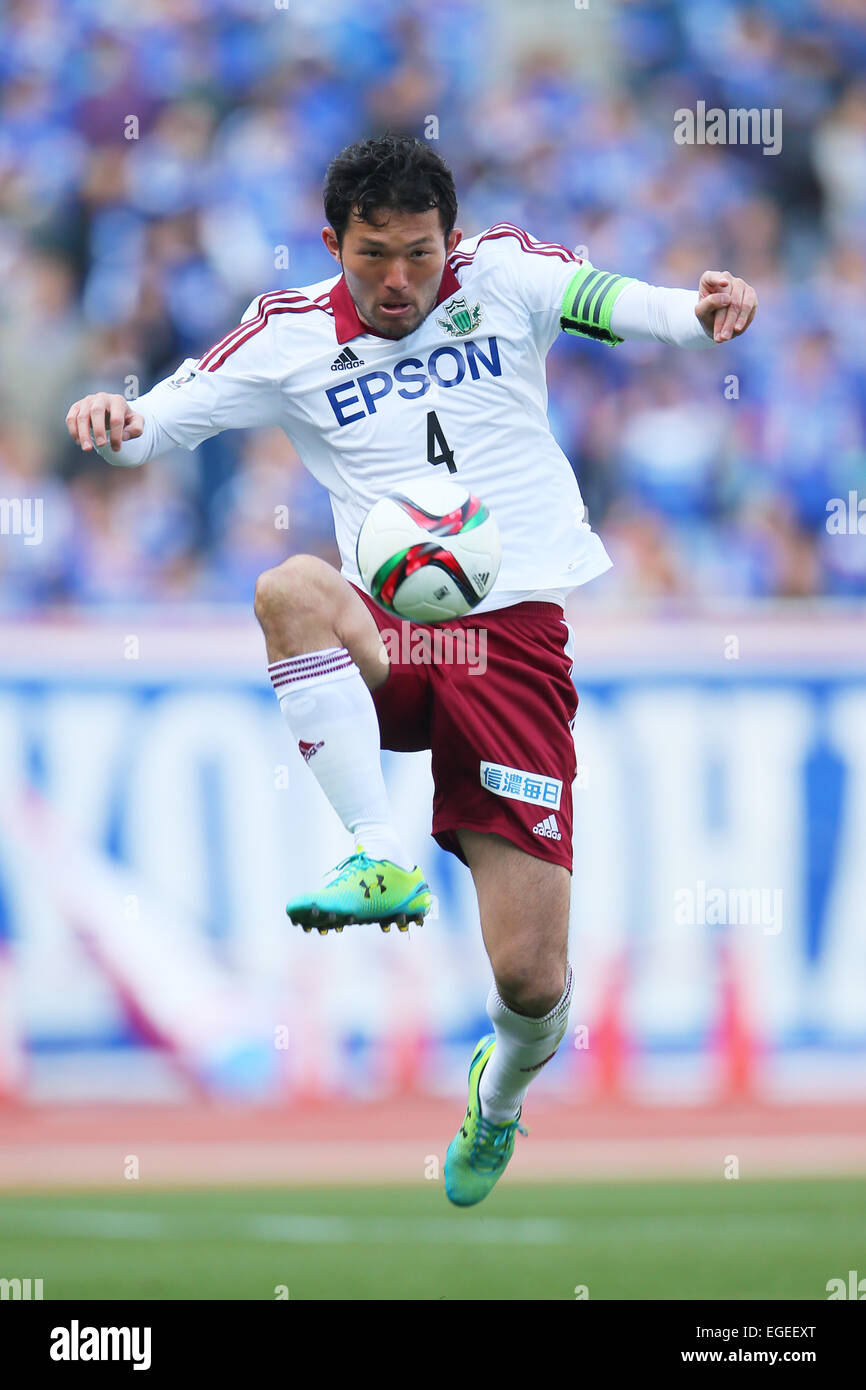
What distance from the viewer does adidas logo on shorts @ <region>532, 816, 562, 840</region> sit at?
5.55 metres

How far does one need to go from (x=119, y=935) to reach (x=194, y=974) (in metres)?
0.39

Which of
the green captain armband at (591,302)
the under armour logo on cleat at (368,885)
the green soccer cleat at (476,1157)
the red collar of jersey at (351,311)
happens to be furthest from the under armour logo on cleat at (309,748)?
the green soccer cleat at (476,1157)

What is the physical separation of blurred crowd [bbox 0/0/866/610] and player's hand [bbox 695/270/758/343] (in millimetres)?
5393

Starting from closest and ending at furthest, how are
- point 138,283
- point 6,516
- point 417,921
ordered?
point 417,921
point 6,516
point 138,283

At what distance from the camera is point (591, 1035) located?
9.14m

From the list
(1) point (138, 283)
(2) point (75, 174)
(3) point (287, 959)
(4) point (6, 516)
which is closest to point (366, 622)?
(3) point (287, 959)

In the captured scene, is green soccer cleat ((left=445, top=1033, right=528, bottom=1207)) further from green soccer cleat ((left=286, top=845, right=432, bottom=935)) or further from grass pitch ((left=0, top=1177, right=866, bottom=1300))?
green soccer cleat ((left=286, top=845, right=432, bottom=935))

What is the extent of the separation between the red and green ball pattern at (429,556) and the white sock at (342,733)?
248mm

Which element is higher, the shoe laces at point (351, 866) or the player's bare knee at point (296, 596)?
the player's bare knee at point (296, 596)

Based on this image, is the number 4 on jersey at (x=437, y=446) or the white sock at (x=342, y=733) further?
the number 4 on jersey at (x=437, y=446)

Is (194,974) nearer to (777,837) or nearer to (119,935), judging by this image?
(119,935)

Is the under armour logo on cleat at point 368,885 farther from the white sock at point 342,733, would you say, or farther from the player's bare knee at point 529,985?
the player's bare knee at point 529,985

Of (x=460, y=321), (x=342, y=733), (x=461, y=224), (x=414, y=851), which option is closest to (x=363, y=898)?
(x=342, y=733)

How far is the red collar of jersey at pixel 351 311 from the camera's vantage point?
5.49 m
